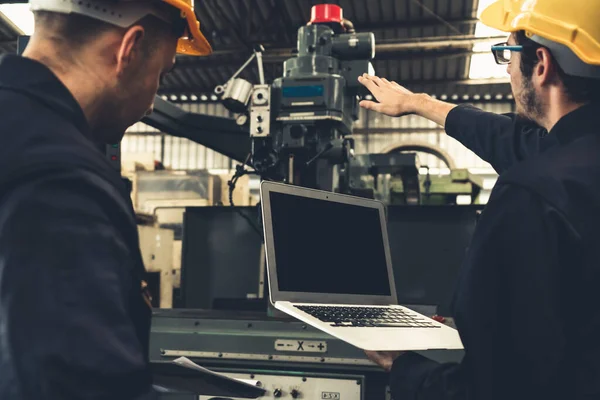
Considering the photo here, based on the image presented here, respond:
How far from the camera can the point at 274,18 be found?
6066 millimetres

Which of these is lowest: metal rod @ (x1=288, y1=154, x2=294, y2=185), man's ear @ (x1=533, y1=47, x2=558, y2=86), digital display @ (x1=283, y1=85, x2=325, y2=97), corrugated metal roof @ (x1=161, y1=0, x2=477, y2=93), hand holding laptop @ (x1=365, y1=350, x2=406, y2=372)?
hand holding laptop @ (x1=365, y1=350, x2=406, y2=372)

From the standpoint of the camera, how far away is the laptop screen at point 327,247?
4.59ft

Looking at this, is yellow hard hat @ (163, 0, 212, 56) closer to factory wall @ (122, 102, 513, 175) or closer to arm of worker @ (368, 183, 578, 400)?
arm of worker @ (368, 183, 578, 400)

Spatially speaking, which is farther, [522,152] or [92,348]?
[522,152]

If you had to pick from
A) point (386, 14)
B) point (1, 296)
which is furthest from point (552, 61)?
point (386, 14)

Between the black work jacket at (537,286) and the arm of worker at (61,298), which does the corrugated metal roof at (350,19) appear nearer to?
the black work jacket at (537,286)

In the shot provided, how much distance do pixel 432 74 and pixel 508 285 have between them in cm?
692

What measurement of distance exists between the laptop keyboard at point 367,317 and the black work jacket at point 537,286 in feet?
1.07

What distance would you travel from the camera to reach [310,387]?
150 cm

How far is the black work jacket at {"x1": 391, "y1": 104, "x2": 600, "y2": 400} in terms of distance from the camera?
31.8 inches

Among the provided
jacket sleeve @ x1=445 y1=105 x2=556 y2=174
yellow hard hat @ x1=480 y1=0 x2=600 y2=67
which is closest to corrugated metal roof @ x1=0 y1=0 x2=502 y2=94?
jacket sleeve @ x1=445 y1=105 x2=556 y2=174

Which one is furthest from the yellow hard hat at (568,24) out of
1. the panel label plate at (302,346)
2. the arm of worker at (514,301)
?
the panel label plate at (302,346)

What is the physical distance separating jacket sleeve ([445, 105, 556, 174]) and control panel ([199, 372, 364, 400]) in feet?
2.14

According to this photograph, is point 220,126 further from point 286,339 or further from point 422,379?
point 422,379
